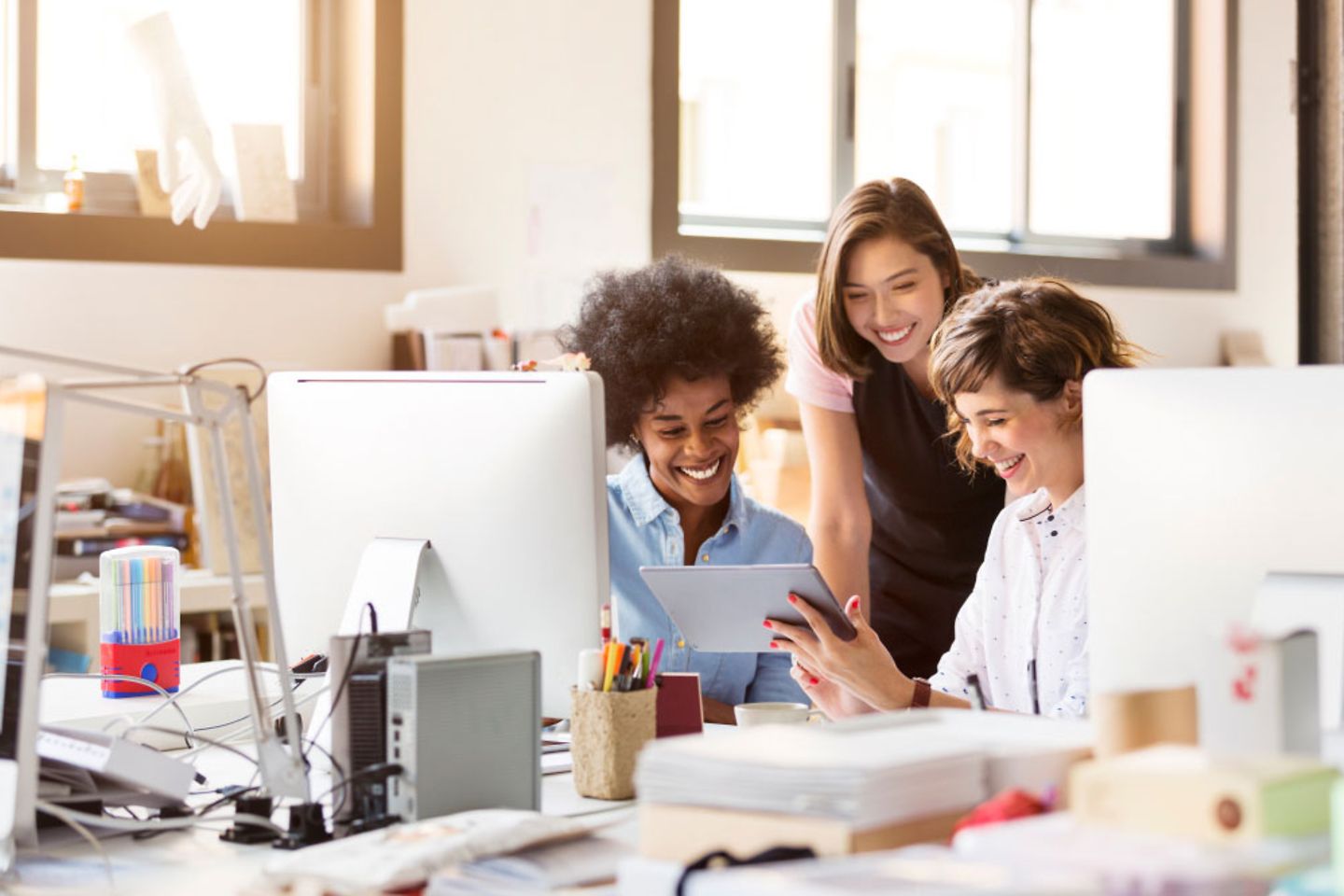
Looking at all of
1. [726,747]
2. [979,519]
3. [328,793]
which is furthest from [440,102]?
[726,747]

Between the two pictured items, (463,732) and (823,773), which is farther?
(463,732)

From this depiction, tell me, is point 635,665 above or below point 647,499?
below

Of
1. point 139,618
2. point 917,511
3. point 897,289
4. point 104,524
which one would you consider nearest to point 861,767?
point 139,618

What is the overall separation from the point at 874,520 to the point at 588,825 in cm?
142

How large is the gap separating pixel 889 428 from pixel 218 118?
156cm

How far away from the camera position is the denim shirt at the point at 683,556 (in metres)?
2.02

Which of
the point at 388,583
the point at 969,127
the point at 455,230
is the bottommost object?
the point at 388,583

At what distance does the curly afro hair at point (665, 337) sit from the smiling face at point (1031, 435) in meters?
0.47

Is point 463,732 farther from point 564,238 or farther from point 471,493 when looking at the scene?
point 564,238

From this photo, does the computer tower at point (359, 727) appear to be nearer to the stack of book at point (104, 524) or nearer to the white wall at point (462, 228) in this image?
the stack of book at point (104, 524)

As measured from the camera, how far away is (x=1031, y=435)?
5.90 feet

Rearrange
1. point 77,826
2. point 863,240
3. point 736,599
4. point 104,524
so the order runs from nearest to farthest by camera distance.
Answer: point 77,826, point 736,599, point 863,240, point 104,524

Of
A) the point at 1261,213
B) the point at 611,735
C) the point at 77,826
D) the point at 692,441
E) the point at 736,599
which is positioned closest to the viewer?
the point at 77,826

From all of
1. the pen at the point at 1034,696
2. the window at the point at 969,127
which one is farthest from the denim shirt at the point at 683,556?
the window at the point at 969,127
